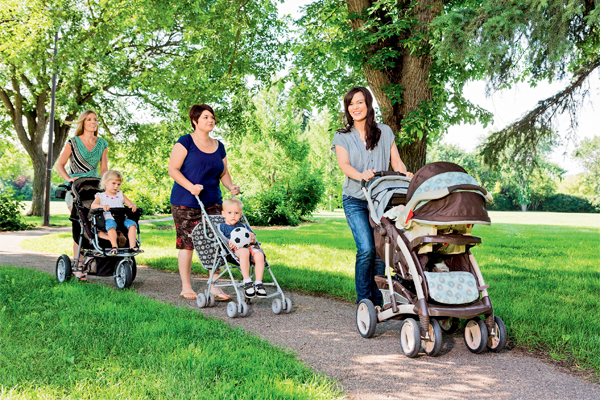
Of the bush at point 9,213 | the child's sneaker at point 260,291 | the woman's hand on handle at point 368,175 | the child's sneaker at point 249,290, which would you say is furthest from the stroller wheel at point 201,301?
the bush at point 9,213

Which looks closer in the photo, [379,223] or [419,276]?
[419,276]

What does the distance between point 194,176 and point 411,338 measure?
10.7 ft

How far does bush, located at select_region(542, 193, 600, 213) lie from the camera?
186 ft

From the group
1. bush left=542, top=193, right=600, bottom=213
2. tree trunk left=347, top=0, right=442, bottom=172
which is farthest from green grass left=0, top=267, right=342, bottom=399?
bush left=542, top=193, right=600, bottom=213

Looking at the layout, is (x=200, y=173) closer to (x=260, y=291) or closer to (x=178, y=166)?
(x=178, y=166)

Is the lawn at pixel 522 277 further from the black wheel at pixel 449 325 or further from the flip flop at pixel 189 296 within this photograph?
the flip flop at pixel 189 296

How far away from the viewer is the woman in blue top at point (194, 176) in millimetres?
5875

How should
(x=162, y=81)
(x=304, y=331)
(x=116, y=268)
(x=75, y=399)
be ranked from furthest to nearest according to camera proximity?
1. (x=162, y=81)
2. (x=116, y=268)
3. (x=304, y=331)
4. (x=75, y=399)

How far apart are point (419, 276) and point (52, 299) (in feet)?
13.5

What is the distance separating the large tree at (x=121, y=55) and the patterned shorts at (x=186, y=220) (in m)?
4.52

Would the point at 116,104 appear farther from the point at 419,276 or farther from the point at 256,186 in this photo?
the point at 419,276

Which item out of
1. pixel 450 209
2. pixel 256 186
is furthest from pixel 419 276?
pixel 256 186

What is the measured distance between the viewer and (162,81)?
10.7 m

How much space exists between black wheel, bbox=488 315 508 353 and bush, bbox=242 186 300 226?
1619 centimetres
